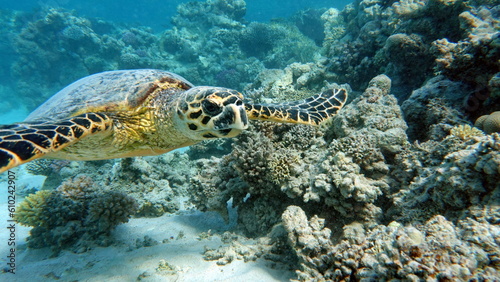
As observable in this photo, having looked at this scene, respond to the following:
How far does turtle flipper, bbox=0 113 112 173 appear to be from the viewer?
1676 mm

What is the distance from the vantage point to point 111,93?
3.11 meters

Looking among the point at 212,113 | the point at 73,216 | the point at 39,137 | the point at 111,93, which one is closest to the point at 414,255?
the point at 212,113

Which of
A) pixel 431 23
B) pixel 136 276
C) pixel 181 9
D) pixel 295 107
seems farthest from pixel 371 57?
pixel 181 9

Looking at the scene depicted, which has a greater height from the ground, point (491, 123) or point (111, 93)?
point (111, 93)

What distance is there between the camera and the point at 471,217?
1473 millimetres

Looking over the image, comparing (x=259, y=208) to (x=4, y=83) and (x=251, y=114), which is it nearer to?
(x=251, y=114)

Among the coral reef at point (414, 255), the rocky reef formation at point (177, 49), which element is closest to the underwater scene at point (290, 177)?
the coral reef at point (414, 255)

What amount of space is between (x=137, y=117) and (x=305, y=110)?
2.25 m

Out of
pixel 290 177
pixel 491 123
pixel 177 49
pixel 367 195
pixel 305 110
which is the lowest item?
pixel 367 195

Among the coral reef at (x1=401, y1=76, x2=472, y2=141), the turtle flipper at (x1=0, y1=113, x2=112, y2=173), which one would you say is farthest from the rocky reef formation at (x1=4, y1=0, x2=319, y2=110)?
the turtle flipper at (x1=0, y1=113, x2=112, y2=173)

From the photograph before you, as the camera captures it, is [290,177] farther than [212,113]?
Yes

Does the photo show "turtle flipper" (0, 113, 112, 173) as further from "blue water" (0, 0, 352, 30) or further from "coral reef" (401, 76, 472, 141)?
"blue water" (0, 0, 352, 30)

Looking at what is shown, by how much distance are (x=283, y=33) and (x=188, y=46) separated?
6065 mm

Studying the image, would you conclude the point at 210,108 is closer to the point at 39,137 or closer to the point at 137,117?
the point at 137,117
